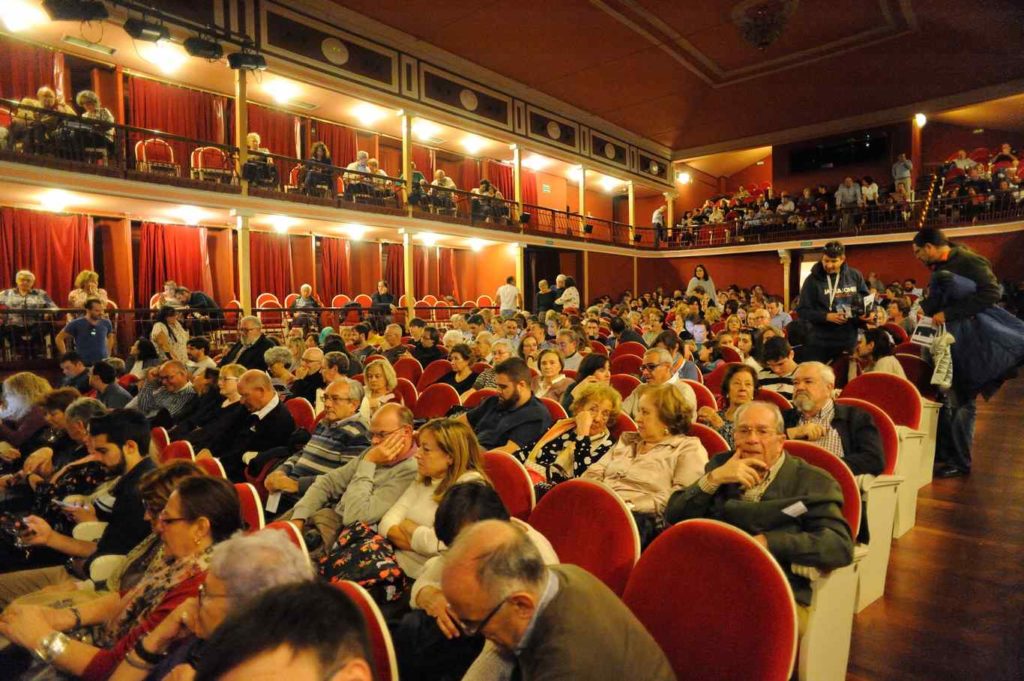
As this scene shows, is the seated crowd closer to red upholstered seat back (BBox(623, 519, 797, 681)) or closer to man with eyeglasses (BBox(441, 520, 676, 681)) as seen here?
man with eyeglasses (BBox(441, 520, 676, 681))

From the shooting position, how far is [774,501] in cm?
173

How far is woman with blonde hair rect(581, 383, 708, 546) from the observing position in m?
2.17

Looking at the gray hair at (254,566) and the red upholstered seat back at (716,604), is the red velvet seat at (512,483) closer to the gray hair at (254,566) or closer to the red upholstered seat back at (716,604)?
the red upholstered seat back at (716,604)

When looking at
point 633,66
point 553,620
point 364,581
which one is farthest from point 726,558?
point 633,66

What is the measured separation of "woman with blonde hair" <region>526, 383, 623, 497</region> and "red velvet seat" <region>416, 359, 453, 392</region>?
252 centimetres

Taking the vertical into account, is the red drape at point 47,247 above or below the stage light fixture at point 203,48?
below

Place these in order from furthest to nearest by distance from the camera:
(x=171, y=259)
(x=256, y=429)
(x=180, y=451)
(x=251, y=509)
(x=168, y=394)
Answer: (x=171, y=259) < (x=168, y=394) < (x=256, y=429) < (x=180, y=451) < (x=251, y=509)

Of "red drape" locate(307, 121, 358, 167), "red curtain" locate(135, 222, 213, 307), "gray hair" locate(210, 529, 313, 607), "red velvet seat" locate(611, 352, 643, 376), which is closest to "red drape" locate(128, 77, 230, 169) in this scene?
"red curtain" locate(135, 222, 213, 307)

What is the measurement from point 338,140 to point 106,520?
12.1 m

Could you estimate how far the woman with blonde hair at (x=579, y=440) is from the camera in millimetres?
2721

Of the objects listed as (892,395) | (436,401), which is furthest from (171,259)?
(892,395)

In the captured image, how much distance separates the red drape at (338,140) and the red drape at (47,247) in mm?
4885

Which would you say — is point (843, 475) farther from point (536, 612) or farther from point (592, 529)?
point (536, 612)

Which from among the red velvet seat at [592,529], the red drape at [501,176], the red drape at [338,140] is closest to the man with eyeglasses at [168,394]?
Answer: the red velvet seat at [592,529]
